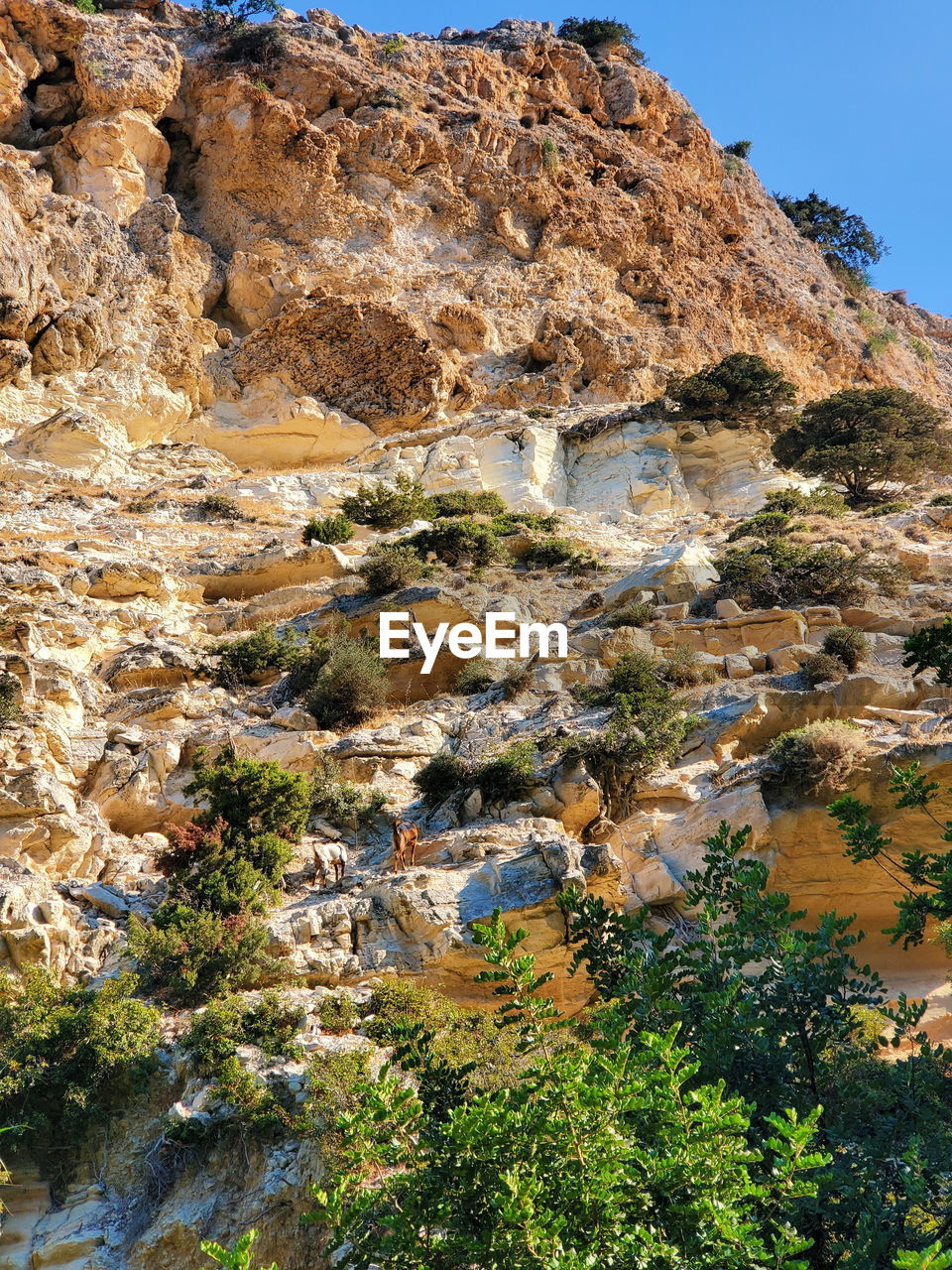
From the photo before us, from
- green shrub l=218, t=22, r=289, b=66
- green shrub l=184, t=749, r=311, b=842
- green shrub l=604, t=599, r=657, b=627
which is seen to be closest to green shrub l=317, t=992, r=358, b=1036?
green shrub l=184, t=749, r=311, b=842

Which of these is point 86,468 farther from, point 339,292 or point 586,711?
point 586,711

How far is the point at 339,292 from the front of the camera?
3341 cm

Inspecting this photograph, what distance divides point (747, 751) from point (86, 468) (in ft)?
65.3

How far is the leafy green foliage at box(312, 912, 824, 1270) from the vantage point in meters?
4.04

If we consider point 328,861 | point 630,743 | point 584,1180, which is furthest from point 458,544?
point 584,1180

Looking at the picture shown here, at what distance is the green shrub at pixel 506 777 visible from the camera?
10.8 m

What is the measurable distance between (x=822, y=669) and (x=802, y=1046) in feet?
25.6

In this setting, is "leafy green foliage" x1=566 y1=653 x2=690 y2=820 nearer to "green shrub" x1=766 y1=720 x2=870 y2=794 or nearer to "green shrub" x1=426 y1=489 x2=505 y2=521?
"green shrub" x1=766 y1=720 x2=870 y2=794

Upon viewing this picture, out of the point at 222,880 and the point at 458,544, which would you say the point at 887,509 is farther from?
the point at 222,880

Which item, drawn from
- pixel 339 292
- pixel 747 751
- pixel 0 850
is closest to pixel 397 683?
pixel 747 751

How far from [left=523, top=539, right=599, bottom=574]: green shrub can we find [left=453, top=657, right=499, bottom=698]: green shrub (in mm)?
6147

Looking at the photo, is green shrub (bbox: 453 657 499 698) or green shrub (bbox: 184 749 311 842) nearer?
green shrub (bbox: 184 749 311 842)

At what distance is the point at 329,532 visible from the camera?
21.6 meters

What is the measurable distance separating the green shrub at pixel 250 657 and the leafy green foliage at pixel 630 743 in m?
5.58
